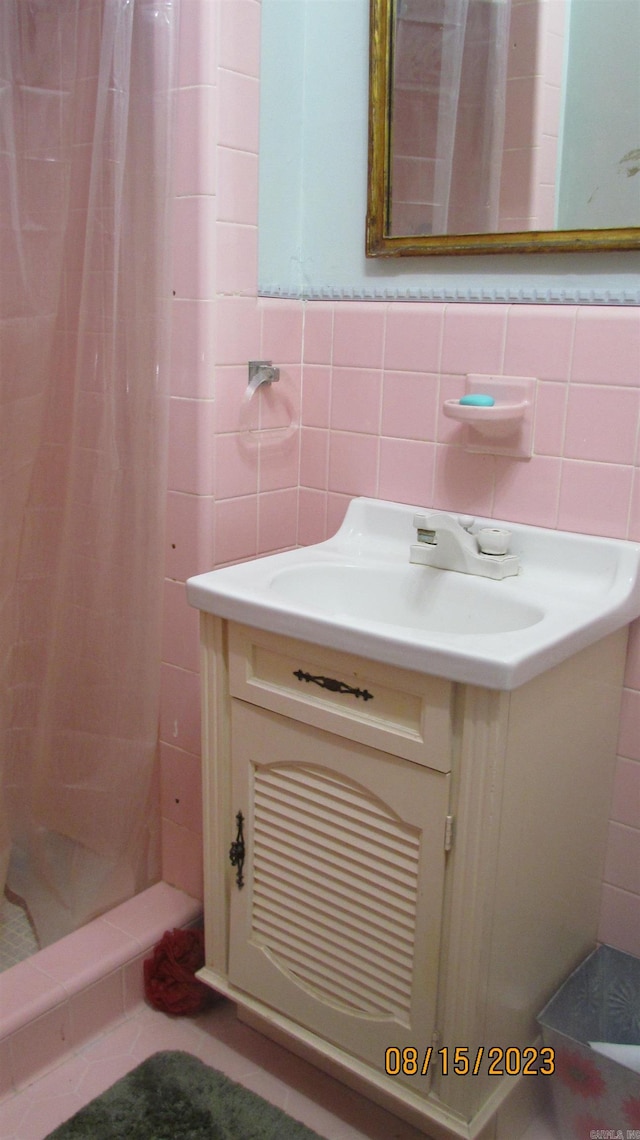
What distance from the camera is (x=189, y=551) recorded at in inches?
60.8

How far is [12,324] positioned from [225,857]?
2.79ft

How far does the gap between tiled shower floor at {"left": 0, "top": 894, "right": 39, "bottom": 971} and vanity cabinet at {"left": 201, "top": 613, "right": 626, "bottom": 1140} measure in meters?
0.39

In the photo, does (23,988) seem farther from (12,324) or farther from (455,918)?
(12,324)

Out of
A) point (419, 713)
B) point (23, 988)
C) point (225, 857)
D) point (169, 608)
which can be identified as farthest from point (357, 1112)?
point (169, 608)

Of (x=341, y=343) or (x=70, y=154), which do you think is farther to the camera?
(x=341, y=343)

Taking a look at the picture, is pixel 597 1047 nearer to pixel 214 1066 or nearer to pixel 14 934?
pixel 214 1066

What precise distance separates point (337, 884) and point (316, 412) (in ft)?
2.61

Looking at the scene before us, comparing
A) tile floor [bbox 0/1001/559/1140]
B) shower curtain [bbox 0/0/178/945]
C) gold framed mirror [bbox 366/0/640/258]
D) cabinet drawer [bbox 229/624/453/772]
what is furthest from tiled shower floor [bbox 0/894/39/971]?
gold framed mirror [bbox 366/0/640/258]

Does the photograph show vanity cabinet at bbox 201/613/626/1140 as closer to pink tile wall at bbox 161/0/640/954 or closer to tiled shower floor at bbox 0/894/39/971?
pink tile wall at bbox 161/0/640/954

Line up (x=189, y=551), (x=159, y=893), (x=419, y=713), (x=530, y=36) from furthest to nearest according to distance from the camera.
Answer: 1. (x=159, y=893)
2. (x=189, y=551)
3. (x=530, y=36)
4. (x=419, y=713)

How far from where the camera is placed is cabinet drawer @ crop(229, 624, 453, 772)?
1.11m

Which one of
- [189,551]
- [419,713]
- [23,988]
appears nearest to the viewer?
[419,713]

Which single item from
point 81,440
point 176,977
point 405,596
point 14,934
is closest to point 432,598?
point 405,596

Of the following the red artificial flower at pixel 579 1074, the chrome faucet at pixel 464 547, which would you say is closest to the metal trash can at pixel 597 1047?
the red artificial flower at pixel 579 1074
